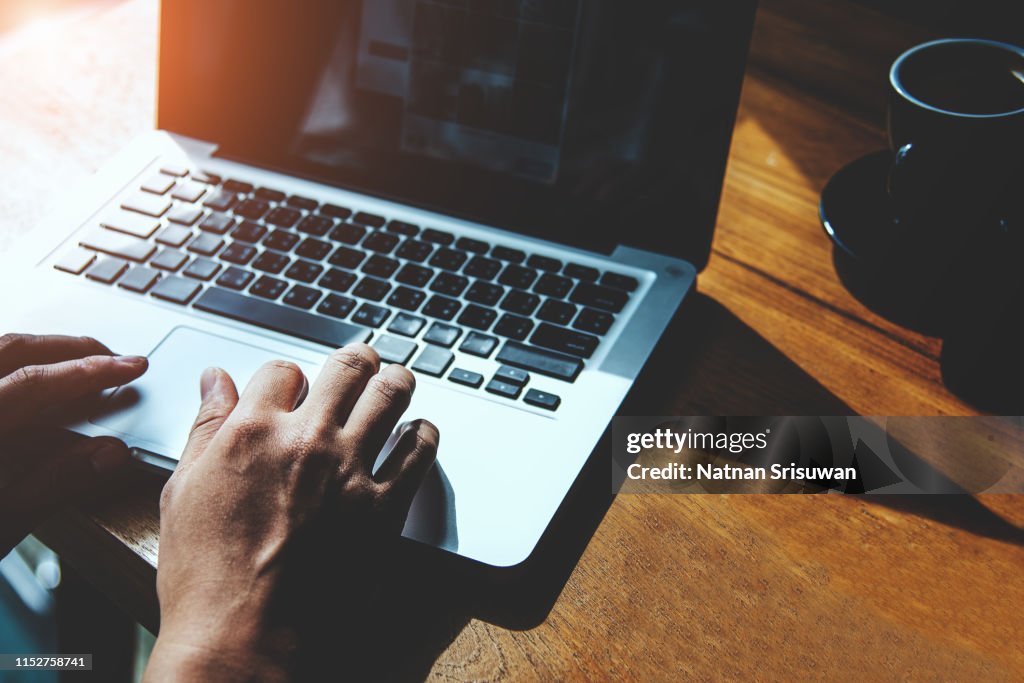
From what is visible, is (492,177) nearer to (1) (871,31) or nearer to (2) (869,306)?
(2) (869,306)

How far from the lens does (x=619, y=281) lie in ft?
2.13

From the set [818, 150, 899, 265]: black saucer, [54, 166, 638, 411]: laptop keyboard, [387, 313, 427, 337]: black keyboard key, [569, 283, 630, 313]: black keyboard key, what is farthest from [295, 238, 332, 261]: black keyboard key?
[818, 150, 899, 265]: black saucer

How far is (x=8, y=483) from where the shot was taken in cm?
52

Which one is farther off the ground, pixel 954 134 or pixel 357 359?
pixel 954 134

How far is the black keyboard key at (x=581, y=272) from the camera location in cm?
65

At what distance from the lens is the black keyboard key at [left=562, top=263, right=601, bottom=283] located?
0.65m

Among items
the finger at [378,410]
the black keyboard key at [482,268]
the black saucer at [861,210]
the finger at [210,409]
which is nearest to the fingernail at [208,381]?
the finger at [210,409]

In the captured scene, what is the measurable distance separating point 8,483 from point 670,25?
54 centimetres

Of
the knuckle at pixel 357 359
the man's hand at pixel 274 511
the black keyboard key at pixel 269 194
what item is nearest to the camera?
the man's hand at pixel 274 511

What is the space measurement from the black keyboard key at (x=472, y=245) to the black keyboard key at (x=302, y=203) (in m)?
0.13

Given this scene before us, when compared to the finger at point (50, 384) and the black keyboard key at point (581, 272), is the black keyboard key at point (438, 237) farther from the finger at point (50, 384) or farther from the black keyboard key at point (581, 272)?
the finger at point (50, 384)

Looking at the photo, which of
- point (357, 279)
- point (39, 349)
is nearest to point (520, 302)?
point (357, 279)

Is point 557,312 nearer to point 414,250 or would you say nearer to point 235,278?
point 414,250

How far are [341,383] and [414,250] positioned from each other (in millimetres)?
192
